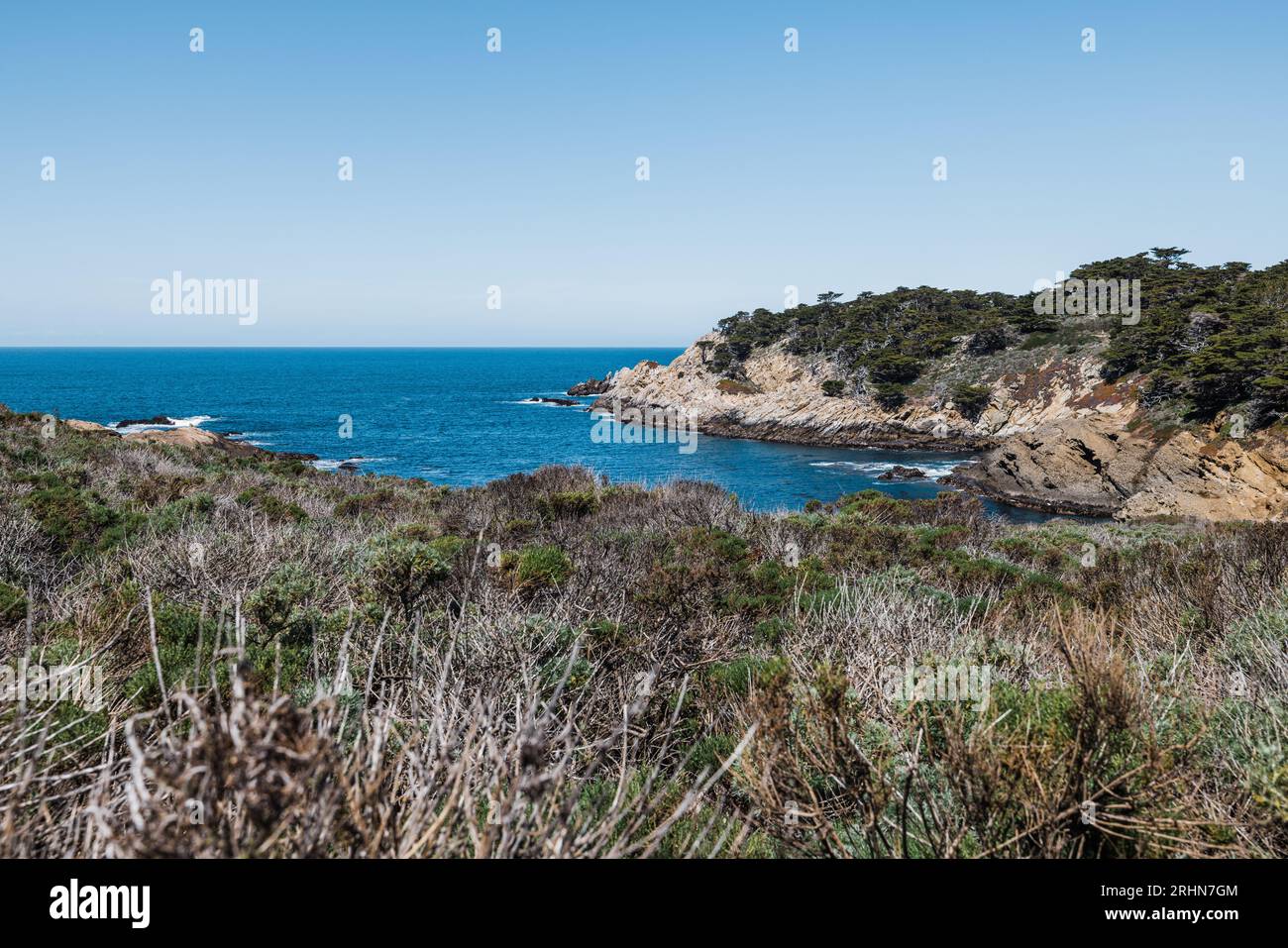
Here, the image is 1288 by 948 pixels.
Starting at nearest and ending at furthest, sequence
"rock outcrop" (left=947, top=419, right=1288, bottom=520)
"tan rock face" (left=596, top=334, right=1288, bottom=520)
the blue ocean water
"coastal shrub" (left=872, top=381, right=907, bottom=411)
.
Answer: "rock outcrop" (left=947, top=419, right=1288, bottom=520) < "tan rock face" (left=596, top=334, right=1288, bottom=520) < the blue ocean water < "coastal shrub" (left=872, top=381, right=907, bottom=411)

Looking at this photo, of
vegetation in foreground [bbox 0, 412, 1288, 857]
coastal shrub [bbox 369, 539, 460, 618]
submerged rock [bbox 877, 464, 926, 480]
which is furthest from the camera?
submerged rock [bbox 877, 464, 926, 480]

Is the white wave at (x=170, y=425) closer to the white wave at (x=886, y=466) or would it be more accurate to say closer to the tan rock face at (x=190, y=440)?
the tan rock face at (x=190, y=440)

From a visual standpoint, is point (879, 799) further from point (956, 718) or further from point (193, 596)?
point (193, 596)

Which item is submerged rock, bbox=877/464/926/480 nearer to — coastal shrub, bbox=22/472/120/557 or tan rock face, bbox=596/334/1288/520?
tan rock face, bbox=596/334/1288/520

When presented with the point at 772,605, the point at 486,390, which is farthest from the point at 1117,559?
the point at 486,390

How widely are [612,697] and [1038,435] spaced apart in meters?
40.0

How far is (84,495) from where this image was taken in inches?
471

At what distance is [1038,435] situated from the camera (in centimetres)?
3872

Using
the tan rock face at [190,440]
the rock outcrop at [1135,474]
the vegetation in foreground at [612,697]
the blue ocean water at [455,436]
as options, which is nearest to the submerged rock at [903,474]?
the blue ocean water at [455,436]

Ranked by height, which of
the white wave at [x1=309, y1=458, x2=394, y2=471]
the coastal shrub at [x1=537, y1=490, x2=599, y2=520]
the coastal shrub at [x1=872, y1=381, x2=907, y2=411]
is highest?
the coastal shrub at [x1=872, y1=381, x2=907, y2=411]

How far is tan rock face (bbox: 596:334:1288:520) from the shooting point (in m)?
29.1

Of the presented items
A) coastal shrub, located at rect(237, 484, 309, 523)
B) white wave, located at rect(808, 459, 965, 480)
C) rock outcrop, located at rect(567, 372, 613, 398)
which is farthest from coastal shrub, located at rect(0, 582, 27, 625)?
rock outcrop, located at rect(567, 372, 613, 398)

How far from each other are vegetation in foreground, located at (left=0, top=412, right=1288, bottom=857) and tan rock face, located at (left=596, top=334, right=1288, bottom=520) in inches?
816
